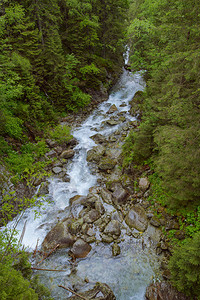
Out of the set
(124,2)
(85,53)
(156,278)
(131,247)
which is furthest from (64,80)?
(156,278)

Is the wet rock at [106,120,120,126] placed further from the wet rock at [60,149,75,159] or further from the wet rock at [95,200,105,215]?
the wet rock at [95,200,105,215]

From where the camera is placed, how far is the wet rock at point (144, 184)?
26.8ft

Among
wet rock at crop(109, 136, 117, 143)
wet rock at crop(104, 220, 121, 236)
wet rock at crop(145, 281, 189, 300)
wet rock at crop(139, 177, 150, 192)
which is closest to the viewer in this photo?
wet rock at crop(145, 281, 189, 300)

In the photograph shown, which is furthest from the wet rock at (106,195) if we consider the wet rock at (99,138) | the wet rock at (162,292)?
the wet rock at (99,138)

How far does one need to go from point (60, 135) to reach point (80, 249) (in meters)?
8.26

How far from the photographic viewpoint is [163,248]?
618 centimetres

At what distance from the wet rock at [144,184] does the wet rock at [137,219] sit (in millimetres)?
979

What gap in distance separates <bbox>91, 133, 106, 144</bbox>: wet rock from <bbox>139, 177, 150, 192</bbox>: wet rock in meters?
5.32

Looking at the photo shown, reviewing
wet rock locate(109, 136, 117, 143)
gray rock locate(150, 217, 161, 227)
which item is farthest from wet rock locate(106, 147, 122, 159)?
gray rock locate(150, 217, 161, 227)

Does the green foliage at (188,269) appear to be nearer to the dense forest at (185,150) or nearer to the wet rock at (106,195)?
the dense forest at (185,150)

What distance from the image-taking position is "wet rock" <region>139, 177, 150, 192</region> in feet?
26.8

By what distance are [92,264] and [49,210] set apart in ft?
11.4

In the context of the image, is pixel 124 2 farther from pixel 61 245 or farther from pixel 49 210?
pixel 61 245

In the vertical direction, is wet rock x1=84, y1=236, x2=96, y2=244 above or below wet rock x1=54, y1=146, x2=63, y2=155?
below
